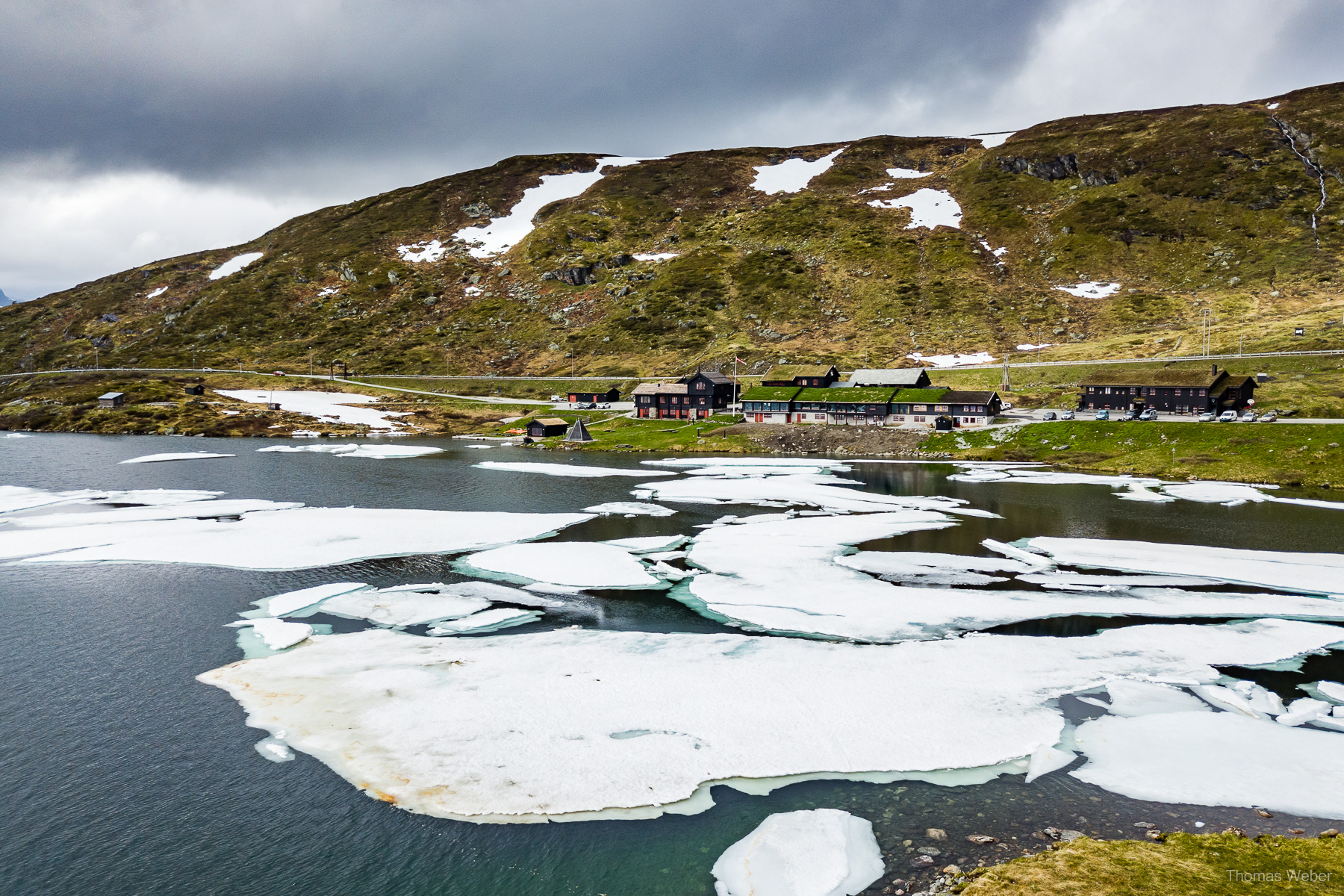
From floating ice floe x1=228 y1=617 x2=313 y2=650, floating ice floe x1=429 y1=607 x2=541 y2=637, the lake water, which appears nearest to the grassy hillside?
the lake water

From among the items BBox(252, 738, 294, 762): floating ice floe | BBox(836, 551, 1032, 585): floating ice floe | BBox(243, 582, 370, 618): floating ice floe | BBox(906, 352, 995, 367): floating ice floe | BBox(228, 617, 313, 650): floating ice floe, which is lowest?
BBox(836, 551, 1032, 585): floating ice floe

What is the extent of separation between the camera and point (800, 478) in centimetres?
8881

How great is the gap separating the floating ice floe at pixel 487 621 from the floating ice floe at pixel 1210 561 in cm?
3714

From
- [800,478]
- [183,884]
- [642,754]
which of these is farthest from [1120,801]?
[800,478]

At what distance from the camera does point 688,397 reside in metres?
150

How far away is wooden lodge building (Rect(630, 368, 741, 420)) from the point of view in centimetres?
14812

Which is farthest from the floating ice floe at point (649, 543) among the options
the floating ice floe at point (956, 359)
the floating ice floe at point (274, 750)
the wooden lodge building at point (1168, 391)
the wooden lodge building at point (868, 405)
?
the floating ice floe at point (956, 359)

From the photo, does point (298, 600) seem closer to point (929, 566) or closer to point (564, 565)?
point (564, 565)

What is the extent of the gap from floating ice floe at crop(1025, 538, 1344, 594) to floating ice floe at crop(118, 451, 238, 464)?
117m

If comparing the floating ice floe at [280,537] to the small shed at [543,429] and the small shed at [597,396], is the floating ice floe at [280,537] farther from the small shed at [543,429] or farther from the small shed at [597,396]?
the small shed at [597,396]

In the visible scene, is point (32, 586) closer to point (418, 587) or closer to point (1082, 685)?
point (418, 587)

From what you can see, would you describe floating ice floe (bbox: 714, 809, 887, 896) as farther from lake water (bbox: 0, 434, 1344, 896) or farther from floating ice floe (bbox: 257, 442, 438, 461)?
floating ice floe (bbox: 257, 442, 438, 461)

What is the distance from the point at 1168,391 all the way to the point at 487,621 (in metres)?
124

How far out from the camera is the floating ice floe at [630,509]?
217ft
